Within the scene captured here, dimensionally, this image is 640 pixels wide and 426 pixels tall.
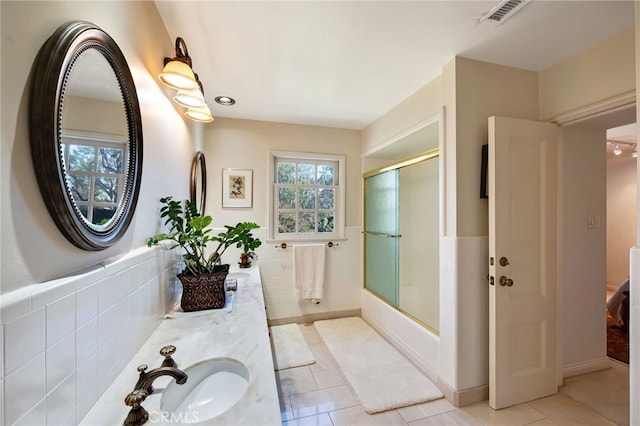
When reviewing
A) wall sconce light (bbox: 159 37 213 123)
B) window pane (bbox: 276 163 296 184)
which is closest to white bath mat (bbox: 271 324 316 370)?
window pane (bbox: 276 163 296 184)

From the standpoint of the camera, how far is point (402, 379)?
203 centimetres

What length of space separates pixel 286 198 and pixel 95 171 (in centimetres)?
243

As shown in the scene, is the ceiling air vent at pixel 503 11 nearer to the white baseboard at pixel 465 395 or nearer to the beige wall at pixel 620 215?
the white baseboard at pixel 465 395

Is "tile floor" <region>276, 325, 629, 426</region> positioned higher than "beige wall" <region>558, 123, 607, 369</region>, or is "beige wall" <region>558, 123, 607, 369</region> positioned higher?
"beige wall" <region>558, 123, 607, 369</region>

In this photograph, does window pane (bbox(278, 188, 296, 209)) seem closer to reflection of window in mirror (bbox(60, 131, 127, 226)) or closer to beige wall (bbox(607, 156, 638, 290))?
reflection of window in mirror (bbox(60, 131, 127, 226))

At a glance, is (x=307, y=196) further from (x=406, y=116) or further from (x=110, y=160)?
(x=110, y=160)

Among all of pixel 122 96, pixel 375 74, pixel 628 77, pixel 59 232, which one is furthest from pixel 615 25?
pixel 59 232

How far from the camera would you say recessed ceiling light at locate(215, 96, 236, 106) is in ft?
7.92

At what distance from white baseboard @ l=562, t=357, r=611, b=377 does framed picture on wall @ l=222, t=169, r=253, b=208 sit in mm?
3328

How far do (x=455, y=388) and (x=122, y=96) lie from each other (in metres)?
2.53

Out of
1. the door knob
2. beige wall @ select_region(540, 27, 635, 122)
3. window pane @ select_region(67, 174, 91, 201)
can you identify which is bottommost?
the door knob

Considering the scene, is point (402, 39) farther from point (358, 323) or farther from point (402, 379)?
point (358, 323)

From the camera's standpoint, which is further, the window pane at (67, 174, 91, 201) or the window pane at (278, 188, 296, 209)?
the window pane at (278, 188, 296, 209)

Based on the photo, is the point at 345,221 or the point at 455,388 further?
the point at 345,221
